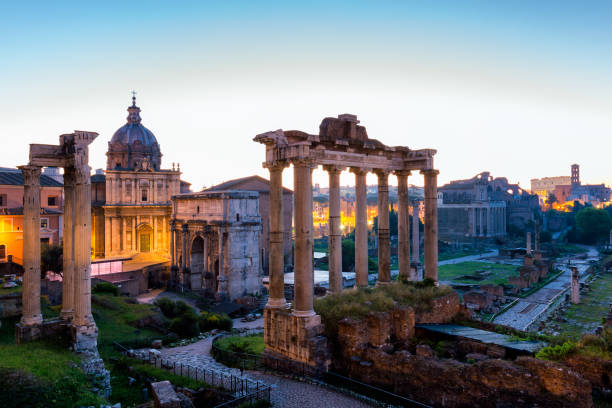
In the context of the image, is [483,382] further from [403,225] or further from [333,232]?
[403,225]

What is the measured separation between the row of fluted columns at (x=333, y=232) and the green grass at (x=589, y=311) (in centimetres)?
1144

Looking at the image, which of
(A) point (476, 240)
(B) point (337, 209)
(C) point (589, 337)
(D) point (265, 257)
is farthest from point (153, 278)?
(A) point (476, 240)

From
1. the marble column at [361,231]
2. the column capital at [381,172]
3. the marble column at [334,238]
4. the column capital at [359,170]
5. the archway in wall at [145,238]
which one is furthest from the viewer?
the archway in wall at [145,238]

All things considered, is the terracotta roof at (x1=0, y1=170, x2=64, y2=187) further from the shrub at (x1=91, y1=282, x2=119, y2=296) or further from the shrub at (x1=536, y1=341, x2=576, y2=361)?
the shrub at (x1=536, y1=341, x2=576, y2=361)

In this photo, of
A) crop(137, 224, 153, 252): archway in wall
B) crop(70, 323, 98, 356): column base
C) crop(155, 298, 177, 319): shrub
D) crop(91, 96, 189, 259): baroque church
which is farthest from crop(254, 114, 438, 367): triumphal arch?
crop(137, 224, 153, 252): archway in wall

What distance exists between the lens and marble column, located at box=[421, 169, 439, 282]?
18922 millimetres

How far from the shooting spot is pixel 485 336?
14406 mm

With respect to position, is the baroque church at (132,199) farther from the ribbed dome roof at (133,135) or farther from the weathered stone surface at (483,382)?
the weathered stone surface at (483,382)

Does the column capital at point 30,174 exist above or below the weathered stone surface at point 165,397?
above

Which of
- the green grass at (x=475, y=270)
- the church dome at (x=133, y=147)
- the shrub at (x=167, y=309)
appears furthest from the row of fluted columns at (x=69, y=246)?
the green grass at (x=475, y=270)

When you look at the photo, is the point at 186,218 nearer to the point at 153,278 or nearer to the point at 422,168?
the point at 153,278

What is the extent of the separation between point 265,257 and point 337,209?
3770cm

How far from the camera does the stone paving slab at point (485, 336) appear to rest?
42.9 feet

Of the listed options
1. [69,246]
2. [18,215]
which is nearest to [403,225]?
[69,246]
